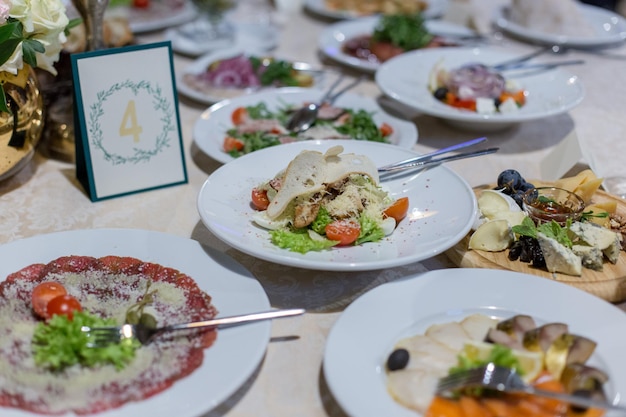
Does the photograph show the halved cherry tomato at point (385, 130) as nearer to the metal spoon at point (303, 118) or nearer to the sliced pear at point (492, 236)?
the metal spoon at point (303, 118)

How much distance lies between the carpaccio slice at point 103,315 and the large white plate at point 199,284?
0.06ft

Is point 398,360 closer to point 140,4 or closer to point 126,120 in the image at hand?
point 126,120

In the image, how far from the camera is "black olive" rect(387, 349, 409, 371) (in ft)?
3.65

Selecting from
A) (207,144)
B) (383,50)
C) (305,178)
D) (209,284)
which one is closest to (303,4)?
(383,50)

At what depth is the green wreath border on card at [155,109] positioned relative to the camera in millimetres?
1700

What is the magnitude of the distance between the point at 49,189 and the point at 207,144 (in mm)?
458

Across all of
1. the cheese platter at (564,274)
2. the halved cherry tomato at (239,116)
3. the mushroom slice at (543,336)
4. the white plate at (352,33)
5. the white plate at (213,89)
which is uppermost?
the mushroom slice at (543,336)

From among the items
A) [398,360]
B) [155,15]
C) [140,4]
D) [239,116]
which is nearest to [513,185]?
[398,360]

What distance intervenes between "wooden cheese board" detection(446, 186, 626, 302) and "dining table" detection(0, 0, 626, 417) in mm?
39

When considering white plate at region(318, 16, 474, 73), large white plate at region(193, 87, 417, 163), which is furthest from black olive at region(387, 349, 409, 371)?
white plate at region(318, 16, 474, 73)

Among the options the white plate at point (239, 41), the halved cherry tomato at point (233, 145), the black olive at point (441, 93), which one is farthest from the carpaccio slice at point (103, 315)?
the white plate at point (239, 41)

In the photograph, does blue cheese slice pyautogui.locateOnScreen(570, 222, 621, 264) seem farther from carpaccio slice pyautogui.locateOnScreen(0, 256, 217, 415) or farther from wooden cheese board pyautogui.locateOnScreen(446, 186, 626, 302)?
carpaccio slice pyautogui.locateOnScreen(0, 256, 217, 415)

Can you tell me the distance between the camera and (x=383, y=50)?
280cm

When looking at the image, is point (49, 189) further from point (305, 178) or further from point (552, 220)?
point (552, 220)
